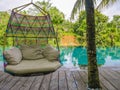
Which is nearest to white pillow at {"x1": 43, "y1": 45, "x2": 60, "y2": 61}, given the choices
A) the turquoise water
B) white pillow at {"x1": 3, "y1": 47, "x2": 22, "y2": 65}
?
white pillow at {"x1": 3, "y1": 47, "x2": 22, "y2": 65}

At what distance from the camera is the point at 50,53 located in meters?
3.94

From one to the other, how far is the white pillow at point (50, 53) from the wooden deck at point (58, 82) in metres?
0.35

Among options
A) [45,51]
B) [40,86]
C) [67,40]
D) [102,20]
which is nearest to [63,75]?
[45,51]

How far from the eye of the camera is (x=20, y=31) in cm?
459

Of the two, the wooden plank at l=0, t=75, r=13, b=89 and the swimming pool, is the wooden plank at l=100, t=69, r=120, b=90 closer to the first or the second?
the wooden plank at l=0, t=75, r=13, b=89

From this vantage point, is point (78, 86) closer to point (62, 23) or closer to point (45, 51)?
point (45, 51)

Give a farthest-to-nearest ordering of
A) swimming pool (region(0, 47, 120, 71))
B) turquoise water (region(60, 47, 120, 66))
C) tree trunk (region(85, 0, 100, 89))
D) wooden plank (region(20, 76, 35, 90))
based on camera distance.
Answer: turquoise water (region(60, 47, 120, 66)) → swimming pool (region(0, 47, 120, 71)) → wooden plank (region(20, 76, 35, 90)) → tree trunk (region(85, 0, 100, 89))

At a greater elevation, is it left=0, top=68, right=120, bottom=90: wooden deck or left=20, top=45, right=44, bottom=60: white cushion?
left=20, top=45, right=44, bottom=60: white cushion

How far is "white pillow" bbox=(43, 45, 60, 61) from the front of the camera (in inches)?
151

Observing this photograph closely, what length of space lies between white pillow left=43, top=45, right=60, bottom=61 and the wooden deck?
1.15ft

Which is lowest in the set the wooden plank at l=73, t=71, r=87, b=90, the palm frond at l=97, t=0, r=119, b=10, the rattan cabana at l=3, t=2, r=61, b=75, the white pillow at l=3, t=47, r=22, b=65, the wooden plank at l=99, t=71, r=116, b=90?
the wooden plank at l=99, t=71, r=116, b=90

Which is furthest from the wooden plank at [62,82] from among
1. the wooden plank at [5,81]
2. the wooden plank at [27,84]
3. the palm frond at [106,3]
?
the palm frond at [106,3]

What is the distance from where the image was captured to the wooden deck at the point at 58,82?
3.09 meters

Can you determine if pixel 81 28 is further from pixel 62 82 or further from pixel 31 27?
pixel 62 82
